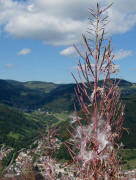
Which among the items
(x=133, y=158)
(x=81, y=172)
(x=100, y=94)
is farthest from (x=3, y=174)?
(x=133, y=158)

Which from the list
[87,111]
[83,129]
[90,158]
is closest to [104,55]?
[87,111]

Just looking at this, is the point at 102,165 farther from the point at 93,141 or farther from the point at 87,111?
the point at 87,111

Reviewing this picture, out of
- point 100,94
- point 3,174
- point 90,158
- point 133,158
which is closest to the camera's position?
point 90,158

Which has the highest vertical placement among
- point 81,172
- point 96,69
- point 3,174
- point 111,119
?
point 96,69

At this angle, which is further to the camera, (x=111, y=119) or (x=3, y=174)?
(x=3, y=174)

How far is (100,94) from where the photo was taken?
586 centimetres

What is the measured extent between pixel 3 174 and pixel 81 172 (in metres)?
9.59

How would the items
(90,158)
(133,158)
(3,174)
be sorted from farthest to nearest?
(133,158), (3,174), (90,158)

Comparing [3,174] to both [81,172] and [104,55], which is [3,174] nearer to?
[81,172]

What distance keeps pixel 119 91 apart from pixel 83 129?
139 centimetres

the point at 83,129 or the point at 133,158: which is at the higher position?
the point at 83,129

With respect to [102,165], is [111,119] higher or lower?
higher

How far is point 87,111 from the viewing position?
234 inches

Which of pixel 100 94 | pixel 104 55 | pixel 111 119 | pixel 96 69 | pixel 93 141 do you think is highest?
pixel 104 55
